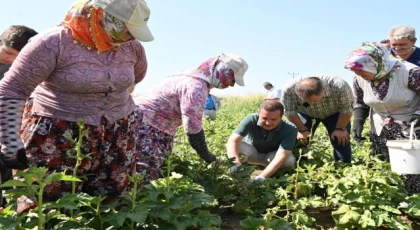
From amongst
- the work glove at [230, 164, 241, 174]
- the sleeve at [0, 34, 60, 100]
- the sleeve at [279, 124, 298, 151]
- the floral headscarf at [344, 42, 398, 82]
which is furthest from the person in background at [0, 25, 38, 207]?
the floral headscarf at [344, 42, 398, 82]

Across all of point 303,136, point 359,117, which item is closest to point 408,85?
point 359,117

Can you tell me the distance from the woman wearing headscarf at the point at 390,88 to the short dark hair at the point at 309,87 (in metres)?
0.42

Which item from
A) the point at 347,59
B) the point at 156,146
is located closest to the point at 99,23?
the point at 156,146

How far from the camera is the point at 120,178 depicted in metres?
2.44

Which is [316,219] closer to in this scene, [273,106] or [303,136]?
[273,106]

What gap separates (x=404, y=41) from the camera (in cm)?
432

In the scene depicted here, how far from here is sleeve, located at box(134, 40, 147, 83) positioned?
2514 millimetres

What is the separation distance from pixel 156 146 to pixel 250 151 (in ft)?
4.64

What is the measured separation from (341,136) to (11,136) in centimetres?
321

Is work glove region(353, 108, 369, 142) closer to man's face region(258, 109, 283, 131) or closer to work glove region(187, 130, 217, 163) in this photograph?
man's face region(258, 109, 283, 131)

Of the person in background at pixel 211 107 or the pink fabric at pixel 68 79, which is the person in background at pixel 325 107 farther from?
the person in background at pixel 211 107

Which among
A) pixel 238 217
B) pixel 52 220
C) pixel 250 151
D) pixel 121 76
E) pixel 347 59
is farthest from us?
pixel 250 151

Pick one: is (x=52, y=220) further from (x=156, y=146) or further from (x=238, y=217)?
(x=238, y=217)

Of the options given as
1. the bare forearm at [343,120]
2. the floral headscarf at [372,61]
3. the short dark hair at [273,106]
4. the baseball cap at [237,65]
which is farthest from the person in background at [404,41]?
the baseball cap at [237,65]
